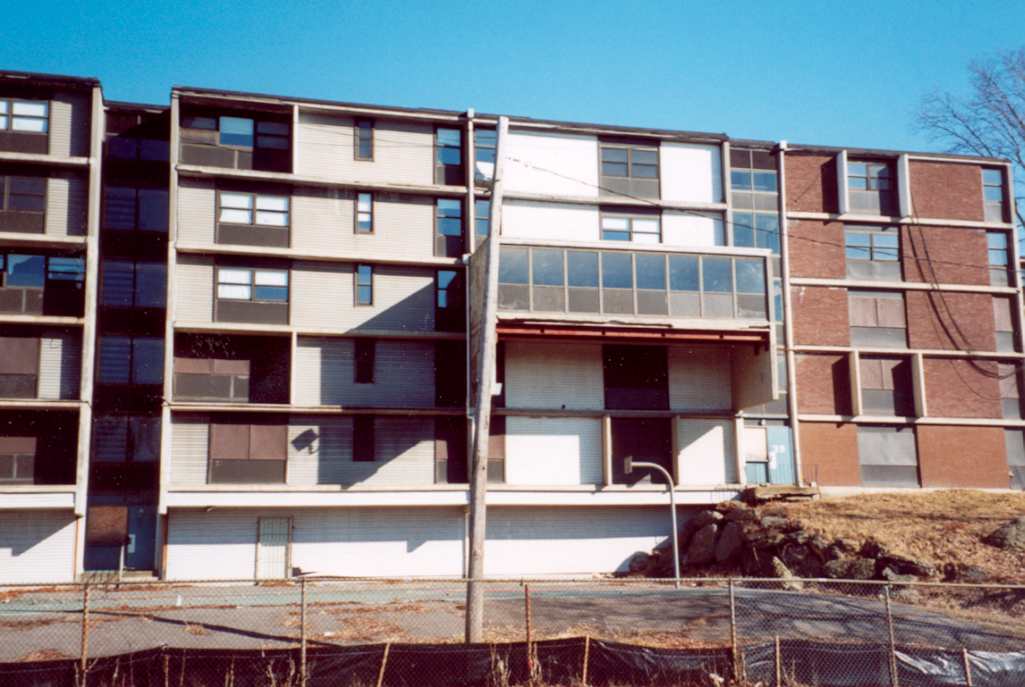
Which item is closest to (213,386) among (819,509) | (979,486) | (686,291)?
(686,291)

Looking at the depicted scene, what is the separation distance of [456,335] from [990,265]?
24.4 meters

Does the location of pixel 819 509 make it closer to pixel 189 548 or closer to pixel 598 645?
pixel 598 645

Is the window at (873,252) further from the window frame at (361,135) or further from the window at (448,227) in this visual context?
the window frame at (361,135)

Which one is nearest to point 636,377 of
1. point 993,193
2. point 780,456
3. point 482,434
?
point 780,456

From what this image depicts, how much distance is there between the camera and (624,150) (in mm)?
38156

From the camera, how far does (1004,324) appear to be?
41.6 m

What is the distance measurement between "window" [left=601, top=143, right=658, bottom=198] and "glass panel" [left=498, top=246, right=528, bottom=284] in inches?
271

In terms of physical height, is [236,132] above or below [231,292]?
above

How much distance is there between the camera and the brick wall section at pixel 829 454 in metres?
38.5

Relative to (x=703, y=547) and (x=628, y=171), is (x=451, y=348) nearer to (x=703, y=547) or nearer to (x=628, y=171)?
(x=628, y=171)

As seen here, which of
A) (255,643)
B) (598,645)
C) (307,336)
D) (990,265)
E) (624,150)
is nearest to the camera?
(598,645)

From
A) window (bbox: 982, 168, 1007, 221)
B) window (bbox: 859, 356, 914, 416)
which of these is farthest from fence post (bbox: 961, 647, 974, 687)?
window (bbox: 982, 168, 1007, 221)

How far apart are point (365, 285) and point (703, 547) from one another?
15.4 meters

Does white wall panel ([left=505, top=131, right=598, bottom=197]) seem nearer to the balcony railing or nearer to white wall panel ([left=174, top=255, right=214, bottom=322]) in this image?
the balcony railing
